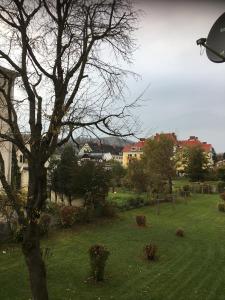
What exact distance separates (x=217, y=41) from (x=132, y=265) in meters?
12.3

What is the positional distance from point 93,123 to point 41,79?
149cm

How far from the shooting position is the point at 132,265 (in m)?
17.1

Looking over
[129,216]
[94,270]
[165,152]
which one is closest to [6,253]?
[94,270]

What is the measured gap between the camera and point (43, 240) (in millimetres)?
20938

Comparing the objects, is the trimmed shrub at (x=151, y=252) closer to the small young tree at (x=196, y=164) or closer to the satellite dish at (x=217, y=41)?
the satellite dish at (x=217, y=41)

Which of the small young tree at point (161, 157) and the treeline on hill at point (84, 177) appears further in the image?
the small young tree at point (161, 157)

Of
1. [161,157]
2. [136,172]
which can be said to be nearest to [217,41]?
[136,172]

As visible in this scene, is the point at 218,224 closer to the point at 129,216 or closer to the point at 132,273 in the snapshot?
the point at 129,216

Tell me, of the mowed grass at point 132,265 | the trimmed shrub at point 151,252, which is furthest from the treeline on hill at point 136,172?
the trimmed shrub at point 151,252

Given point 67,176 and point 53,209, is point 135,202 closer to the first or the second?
Result: point 67,176

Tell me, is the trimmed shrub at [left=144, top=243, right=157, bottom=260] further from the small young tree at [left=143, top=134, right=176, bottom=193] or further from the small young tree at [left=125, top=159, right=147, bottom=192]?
the small young tree at [left=143, top=134, right=176, bottom=193]

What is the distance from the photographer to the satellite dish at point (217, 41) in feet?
19.8

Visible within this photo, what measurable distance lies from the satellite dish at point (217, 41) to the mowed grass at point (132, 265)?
877cm

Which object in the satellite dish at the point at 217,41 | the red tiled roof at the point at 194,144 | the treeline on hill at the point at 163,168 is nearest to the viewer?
the satellite dish at the point at 217,41
